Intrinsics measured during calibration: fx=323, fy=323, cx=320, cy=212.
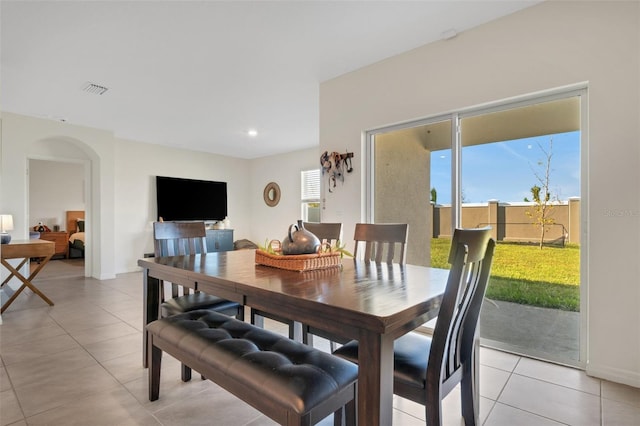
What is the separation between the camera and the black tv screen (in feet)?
21.3

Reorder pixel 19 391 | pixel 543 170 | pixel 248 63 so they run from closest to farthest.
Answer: pixel 19 391 → pixel 543 170 → pixel 248 63

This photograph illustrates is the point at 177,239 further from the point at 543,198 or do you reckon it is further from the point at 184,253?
the point at 543,198

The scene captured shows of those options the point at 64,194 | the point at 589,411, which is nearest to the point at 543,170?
the point at 589,411

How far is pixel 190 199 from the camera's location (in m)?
6.86

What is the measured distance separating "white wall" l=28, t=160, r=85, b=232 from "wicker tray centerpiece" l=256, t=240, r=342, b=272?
332 inches

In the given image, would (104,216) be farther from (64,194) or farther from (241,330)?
(241,330)

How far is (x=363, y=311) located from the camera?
101cm

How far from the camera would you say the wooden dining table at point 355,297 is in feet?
3.36

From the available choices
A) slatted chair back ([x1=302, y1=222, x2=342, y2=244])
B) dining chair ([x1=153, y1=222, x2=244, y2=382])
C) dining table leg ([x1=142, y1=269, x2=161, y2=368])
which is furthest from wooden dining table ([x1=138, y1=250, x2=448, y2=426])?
slatted chair back ([x1=302, y1=222, x2=342, y2=244])

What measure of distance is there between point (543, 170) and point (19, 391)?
12.8ft

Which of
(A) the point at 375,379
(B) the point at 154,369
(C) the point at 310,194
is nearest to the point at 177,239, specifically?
(B) the point at 154,369

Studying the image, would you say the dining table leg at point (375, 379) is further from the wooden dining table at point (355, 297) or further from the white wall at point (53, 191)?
the white wall at point (53, 191)

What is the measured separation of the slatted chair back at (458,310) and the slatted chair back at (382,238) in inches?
31.4

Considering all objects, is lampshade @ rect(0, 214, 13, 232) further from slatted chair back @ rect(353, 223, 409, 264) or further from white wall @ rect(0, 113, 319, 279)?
slatted chair back @ rect(353, 223, 409, 264)
